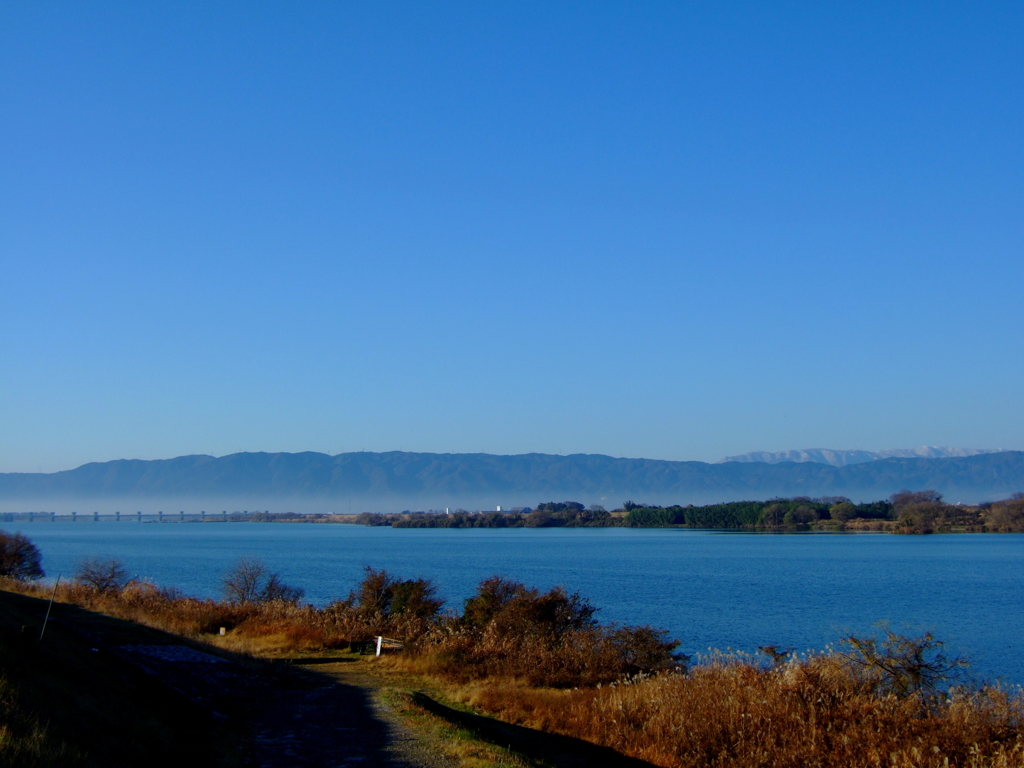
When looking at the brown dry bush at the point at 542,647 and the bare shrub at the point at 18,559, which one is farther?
the bare shrub at the point at 18,559

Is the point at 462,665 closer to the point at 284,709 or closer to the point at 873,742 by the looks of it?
the point at 284,709

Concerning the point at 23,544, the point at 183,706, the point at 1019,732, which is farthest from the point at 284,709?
the point at 23,544

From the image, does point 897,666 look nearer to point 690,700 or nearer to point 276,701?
point 690,700

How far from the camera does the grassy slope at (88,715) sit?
8188mm

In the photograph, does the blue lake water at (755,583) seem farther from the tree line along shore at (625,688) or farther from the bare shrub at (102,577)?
the bare shrub at (102,577)

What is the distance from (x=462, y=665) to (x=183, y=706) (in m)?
8.36

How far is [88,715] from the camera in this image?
33.8 feet

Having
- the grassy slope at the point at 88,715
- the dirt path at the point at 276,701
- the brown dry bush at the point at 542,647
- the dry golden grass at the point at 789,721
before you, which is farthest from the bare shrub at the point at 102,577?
the dry golden grass at the point at 789,721

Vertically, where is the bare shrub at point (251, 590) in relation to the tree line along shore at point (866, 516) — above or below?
above

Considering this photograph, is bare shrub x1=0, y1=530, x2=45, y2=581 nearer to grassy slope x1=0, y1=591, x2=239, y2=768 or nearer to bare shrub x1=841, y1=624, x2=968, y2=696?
grassy slope x1=0, y1=591, x2=239, y2=768

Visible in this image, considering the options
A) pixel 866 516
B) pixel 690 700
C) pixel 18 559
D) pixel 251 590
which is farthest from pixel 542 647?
pixel 866 516

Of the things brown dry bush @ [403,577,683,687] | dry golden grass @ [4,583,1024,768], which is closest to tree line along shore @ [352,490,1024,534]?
brown dry bush @ [403,577,683,687]

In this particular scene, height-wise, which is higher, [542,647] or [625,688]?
[625,688]

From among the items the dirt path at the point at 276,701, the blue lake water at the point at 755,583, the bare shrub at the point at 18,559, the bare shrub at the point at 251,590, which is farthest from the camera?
the bare shrub at the point at 18,559
